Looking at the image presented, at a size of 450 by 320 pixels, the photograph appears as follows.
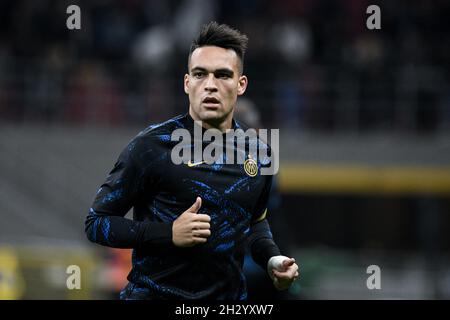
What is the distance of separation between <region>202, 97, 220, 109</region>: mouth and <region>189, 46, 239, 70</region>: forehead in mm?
154

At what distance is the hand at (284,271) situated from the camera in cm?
455

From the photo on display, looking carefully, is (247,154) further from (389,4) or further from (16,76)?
(389,4)

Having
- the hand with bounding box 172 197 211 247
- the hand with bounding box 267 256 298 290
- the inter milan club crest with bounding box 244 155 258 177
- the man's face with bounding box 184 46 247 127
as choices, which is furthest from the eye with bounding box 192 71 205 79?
the hand with bounding box 267 256 298 290

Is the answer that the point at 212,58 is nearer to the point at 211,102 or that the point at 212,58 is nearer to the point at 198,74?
the point at 198,74

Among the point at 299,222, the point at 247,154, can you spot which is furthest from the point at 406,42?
the point at 247,154

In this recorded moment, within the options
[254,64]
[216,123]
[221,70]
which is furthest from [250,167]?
[254,64]

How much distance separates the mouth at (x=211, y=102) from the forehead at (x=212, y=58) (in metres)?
0.15

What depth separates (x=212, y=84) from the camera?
15.4 feet

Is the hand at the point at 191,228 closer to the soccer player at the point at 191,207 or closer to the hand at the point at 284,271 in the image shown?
the soccer player at the point at 191,207

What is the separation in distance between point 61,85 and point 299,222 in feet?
14.6

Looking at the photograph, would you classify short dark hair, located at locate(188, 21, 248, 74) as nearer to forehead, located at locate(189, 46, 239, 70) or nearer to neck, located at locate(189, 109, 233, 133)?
forehead, located at locate(189, 46, 239, 70)

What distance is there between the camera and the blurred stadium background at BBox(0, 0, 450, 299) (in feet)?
48.4

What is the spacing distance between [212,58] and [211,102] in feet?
0.71

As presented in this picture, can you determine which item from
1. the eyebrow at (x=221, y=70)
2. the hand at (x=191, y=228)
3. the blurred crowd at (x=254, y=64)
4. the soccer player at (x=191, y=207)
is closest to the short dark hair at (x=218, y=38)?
the soccer player at (x=191, y=207)
